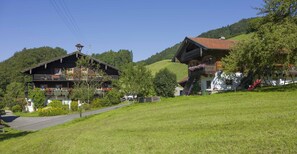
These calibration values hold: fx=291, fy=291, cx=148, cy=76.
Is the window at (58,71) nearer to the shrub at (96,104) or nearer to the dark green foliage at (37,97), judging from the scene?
the dark green foliage at (37,97)

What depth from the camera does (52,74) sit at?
1993 inches

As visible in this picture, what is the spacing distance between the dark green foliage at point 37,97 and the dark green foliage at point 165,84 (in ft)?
60.0

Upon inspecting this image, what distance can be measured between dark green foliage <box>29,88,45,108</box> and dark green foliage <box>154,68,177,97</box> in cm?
1830

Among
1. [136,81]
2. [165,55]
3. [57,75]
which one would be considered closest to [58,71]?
[57,75]

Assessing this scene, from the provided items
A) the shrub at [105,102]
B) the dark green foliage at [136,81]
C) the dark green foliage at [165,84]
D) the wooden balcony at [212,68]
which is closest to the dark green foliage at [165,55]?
the dark green foliage at [165,84]

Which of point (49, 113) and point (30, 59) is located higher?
point (30, 59)

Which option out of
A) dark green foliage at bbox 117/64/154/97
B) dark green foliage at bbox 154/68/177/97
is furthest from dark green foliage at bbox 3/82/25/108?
dark green foliage at bbox 154/68/177/97

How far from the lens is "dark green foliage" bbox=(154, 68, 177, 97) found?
4559 centimetres

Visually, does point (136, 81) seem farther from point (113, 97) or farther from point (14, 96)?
point (14, 96)

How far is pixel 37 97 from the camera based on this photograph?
46.3 metres

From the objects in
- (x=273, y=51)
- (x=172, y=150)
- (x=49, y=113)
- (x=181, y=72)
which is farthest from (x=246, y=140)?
(x=181, y=72)

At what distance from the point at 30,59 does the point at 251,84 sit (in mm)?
90879

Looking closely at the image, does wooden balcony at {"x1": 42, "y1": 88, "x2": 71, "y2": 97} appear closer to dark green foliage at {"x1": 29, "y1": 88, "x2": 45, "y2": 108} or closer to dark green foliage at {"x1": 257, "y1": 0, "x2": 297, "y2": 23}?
dark green foliage at {"x1": 29, "y1": 88, "x2": 45, "y2": 108}

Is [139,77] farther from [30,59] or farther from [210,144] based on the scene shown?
[30,59]
